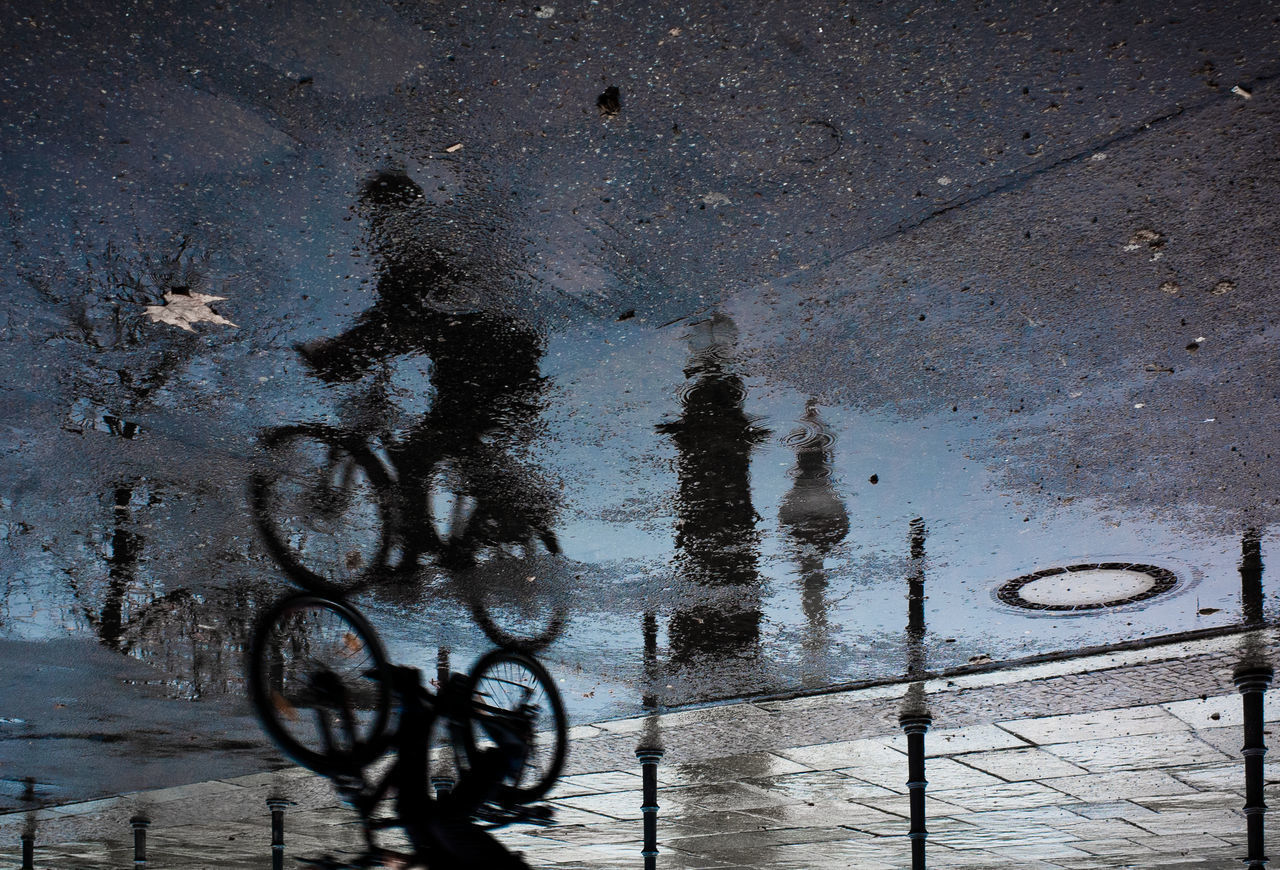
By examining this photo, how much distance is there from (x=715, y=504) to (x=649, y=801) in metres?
4.83

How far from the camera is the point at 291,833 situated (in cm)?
1176

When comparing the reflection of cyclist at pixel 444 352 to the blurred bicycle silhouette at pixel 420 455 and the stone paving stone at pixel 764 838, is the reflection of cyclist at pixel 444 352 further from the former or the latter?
the stone paving stone at pixel 764 838

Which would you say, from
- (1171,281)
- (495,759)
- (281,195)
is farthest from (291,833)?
(1171,281)

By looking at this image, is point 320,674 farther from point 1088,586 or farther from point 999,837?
point 999,837

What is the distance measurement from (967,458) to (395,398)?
2.51 m

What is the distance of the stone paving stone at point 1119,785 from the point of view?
8495 mm

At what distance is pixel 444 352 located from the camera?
327 centimetres

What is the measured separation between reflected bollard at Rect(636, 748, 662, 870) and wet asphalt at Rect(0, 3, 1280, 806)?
3609 millimetres

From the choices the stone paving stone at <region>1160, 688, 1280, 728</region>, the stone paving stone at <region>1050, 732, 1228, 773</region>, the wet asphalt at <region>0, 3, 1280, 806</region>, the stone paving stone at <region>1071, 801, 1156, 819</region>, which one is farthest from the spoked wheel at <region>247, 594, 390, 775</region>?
the stone paving stone at <region>1071, 801, 1156, 819</region>

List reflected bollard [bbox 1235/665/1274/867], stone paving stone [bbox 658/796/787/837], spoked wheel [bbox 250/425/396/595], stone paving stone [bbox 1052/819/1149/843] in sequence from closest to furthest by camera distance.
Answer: spoked wheel [bbox 250/425/396/595] → reflected bollard [bbox 1235/665/1274/867] → stone paving stone [bbox 1052/819/1149/843] → stone paving stone [bbox 658/796/787/837]

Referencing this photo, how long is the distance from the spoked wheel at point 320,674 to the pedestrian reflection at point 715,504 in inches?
75.0

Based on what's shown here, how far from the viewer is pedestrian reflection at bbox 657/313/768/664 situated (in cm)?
349

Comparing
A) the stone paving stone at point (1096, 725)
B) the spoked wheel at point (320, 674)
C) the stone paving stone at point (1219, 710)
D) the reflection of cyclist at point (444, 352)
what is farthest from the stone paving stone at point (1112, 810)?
the reflection of cyclist at point (444, 352)

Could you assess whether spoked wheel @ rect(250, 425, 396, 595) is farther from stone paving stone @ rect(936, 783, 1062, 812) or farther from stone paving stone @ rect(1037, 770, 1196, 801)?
stone paving stone @ rect(1037, 770, 1196, 801)
